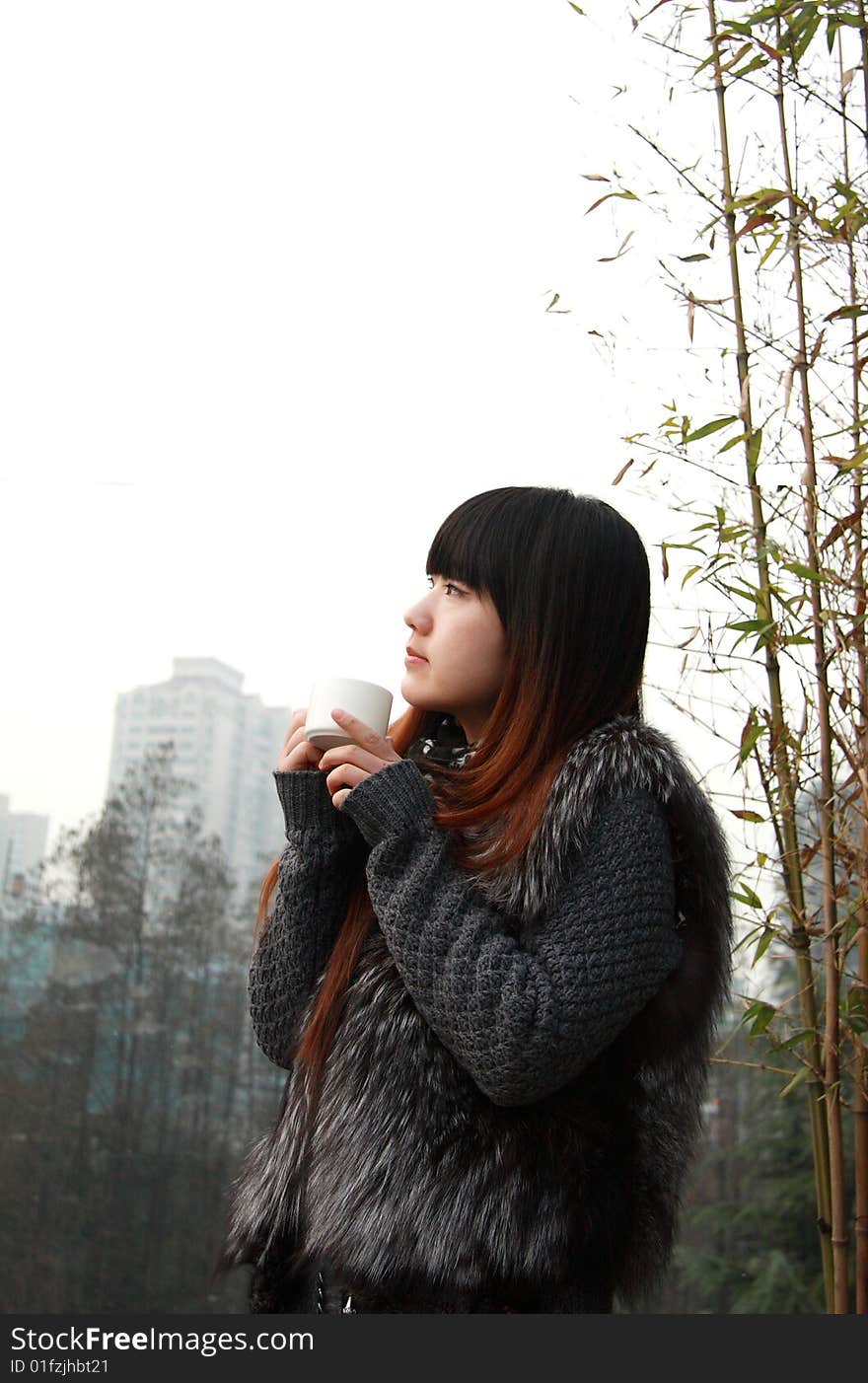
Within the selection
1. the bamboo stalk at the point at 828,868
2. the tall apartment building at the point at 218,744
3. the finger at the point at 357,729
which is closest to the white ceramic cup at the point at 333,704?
the finger at the point at 357,729

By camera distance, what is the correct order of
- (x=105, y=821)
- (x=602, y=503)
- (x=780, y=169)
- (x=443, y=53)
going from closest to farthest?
(x=602, y=503) < (x=780, y=169) < (x=443, y=53) < (x=105, y=821)

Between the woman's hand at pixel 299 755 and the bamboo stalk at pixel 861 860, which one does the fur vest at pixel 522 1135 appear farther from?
the bamboo stalk at pixel 861 860

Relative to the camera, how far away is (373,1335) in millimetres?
838

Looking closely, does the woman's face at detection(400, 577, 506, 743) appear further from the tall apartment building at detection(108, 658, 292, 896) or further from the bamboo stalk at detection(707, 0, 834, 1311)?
the tall apartment building at detection(108, 658, 292, 896)

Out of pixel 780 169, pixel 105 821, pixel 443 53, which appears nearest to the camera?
pixel 780 169

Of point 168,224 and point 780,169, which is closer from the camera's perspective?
point 780,169

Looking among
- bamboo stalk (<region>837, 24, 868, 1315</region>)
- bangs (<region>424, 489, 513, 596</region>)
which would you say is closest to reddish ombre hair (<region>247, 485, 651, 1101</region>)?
bangs (<region>424, 489, 513, 596</region>)

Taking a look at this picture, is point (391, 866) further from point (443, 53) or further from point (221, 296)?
point (443, 53)

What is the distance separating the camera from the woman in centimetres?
81

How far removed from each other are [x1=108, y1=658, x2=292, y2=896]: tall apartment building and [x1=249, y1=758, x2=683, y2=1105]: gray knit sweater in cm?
155

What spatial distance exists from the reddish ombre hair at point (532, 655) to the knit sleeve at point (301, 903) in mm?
19

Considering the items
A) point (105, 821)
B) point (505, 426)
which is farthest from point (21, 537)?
point (505, 426)

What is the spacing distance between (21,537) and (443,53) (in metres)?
1.24

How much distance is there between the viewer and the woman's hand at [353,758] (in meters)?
0.89
